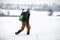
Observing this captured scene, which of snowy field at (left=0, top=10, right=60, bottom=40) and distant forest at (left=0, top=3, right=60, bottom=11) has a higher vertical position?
distant forest at (left=0, top=3, right=60, bottom=11)

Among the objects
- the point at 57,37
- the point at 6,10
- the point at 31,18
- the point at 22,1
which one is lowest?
the point at 57,37

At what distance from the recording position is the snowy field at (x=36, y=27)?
1.52m

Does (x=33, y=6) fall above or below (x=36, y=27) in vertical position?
above

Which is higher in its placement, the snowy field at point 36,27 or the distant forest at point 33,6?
the distant forest at point 33,6

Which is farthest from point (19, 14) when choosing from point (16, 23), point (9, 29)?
point (9, 29)

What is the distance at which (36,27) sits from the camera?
5.14 ft

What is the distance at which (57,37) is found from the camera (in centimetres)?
158

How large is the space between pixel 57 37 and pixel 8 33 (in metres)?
0.64

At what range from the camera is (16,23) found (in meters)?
1.54

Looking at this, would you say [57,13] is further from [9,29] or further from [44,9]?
[9,29]

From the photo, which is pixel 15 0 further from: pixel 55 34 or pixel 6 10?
pixel 55 34

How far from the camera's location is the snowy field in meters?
1.52

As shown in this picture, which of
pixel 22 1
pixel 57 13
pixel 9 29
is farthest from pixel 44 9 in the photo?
pixel 9 29

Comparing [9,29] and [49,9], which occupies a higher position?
[49,9]
